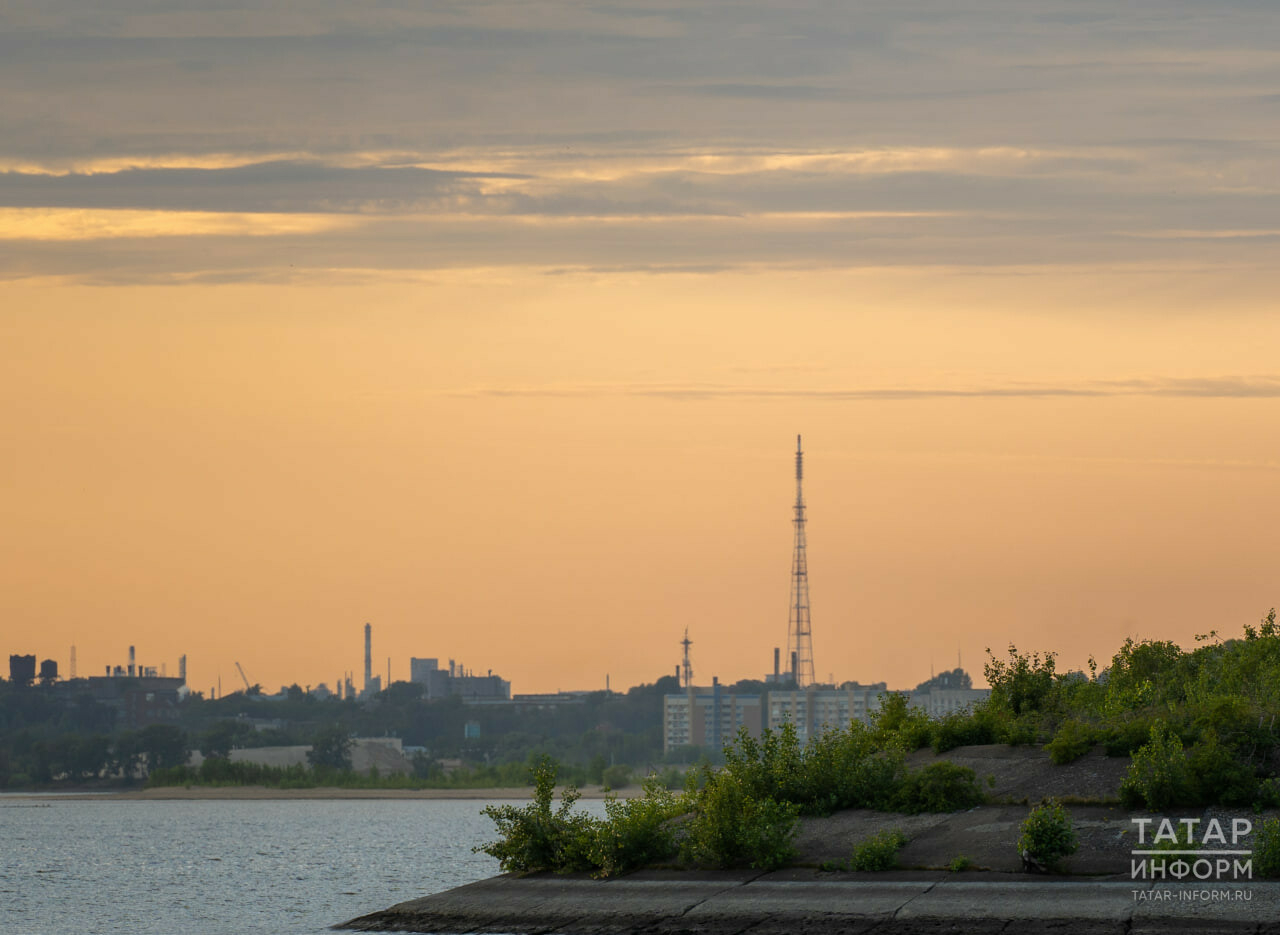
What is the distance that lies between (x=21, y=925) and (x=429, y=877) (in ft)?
78.2

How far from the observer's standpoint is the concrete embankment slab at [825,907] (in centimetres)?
4653

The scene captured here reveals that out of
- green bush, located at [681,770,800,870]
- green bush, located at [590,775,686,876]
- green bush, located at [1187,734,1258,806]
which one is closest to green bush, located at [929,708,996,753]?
green bush, located at [681,770,800,870]

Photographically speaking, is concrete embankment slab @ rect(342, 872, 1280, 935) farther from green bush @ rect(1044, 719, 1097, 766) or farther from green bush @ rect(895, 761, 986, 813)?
green bush @ rect(1044, 719, 1097, 766)

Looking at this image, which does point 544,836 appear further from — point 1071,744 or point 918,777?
point 1071,744

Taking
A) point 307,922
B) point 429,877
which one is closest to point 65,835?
point 429,877

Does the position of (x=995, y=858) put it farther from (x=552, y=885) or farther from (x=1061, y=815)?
(x=552, y=885)

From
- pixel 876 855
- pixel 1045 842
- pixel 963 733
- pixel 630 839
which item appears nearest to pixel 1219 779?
pixel 1045 842

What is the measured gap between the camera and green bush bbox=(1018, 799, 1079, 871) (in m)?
52.1

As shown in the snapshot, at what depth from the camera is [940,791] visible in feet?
196

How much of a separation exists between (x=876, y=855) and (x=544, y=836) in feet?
36.7

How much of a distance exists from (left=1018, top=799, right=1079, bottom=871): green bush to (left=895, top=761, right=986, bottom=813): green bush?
270 inches

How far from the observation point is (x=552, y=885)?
57.1 m

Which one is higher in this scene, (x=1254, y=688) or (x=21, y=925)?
(x=1254, y=688)

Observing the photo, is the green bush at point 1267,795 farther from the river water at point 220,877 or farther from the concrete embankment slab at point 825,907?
the river water at point 220,877
